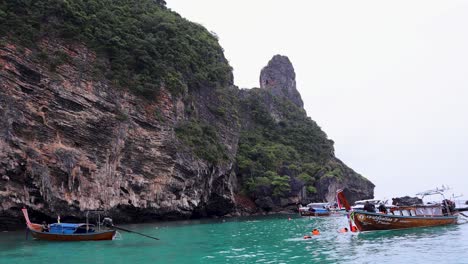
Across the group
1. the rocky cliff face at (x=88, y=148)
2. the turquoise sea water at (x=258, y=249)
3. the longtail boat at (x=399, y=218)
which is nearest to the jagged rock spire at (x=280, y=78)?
the rocky cliff face at (x=88, y=148)

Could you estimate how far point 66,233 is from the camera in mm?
24203

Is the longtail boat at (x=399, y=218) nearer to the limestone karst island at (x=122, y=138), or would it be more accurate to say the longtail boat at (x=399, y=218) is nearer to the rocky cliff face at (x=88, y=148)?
the limestone karst island at (x=122, y=138)

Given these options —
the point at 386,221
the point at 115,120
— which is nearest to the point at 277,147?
the point at 115,120

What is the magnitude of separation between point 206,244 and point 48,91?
1798 cm

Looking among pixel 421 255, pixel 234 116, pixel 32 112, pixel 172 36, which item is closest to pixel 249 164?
pixel 234 116

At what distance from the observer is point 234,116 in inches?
2080

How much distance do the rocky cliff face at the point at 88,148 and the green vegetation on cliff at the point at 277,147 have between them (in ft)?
38.7

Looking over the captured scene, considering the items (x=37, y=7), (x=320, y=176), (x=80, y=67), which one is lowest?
(x=320, y=176)

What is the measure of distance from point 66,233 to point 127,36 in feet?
71.4

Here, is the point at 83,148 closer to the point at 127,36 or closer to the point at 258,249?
the point at 127,36

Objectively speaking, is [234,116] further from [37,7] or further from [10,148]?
[10,148]

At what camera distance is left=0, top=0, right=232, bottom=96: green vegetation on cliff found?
3356 cm

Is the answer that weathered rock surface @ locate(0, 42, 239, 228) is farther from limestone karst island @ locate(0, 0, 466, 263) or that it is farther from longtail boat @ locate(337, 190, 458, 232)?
longtail boat @ locate(337, 190, 458, 232)

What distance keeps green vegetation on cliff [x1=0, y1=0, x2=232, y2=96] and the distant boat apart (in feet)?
46.8
